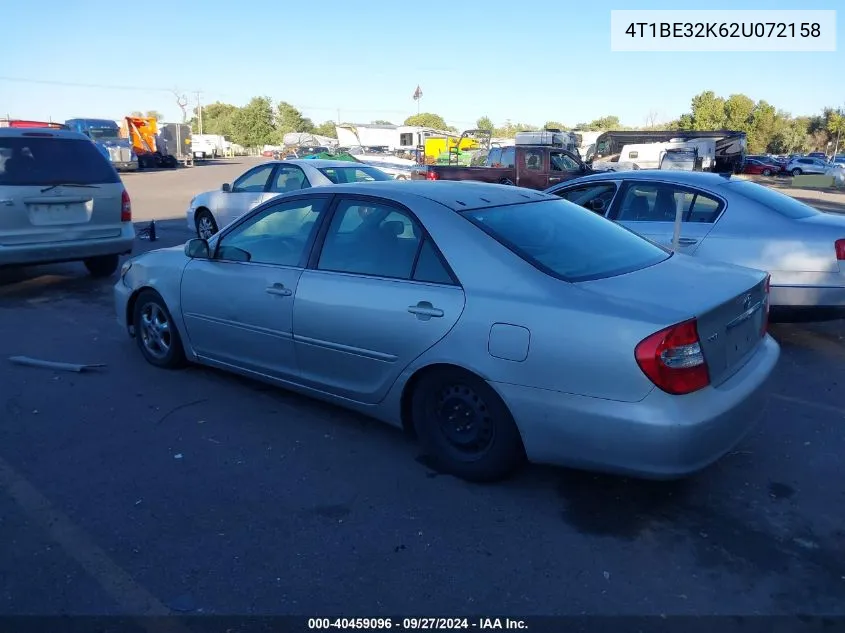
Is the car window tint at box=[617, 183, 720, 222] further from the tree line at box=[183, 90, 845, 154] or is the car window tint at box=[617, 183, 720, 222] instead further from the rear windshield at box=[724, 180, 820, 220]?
the tree line at box=[183, 90, 845, 154]

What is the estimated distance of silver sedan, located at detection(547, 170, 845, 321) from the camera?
A: 19.3 ft

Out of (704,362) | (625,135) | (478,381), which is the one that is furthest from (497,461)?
(625,135)

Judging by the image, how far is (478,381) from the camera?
11.7 ft

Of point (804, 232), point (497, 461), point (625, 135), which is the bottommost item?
point (497, 461)

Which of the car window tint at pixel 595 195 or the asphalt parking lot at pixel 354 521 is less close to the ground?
the car window tint at pixel 595 195

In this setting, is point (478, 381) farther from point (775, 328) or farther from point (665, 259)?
point (775, 328)

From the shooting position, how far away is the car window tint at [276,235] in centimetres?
450

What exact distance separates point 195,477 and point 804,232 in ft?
16.9

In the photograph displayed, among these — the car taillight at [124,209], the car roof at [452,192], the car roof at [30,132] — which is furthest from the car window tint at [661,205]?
the car roof at [30,132]

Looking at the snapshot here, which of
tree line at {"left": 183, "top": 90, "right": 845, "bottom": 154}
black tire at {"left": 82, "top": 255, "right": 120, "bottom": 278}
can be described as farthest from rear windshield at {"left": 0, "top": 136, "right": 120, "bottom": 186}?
tree line at {"left": 183, "top": 90, "right": 845, "bottom": 154}

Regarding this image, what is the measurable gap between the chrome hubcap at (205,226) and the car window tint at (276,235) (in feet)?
24.2

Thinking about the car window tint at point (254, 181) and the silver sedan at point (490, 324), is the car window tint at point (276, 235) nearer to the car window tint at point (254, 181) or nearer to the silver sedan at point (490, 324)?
the silver sedan at point (490, 324)

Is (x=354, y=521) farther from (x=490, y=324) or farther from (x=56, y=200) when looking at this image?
(x=56, y=200)

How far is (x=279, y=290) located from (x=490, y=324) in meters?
1.57
